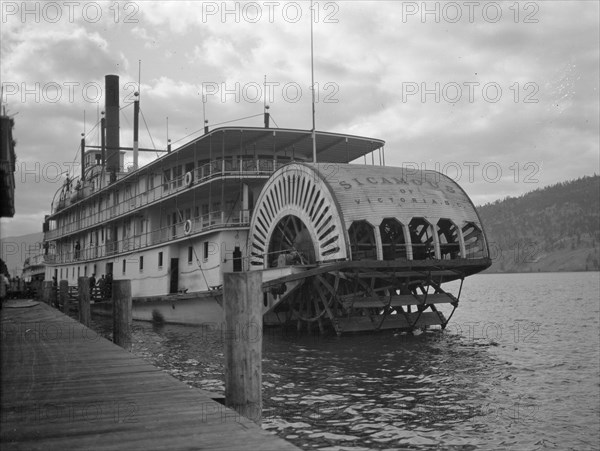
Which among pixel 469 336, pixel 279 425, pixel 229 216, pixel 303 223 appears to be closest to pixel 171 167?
pixel 229 216

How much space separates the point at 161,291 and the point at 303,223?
7549 mm

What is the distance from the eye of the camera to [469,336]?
20.0 meters

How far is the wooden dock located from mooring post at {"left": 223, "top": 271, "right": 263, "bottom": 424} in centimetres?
37

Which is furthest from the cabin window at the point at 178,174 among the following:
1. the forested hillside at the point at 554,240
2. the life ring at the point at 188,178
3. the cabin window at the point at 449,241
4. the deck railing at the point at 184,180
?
the forested hillside at the point at 554,240

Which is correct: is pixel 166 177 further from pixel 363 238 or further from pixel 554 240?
pixel 554 240

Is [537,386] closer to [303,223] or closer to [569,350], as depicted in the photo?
[569,350]

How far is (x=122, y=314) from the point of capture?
497 inches

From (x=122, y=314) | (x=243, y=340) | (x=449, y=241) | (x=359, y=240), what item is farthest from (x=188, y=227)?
(x=243, y=340)

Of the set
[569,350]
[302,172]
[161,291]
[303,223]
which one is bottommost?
[569,350]

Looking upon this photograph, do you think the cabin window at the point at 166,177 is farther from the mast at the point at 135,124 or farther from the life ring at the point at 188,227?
the mast at the point at 135,124

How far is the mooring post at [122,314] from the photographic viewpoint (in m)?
12.5

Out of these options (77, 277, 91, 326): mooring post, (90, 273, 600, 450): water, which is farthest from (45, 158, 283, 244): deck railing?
(77, 277, 91, 326): mooring post

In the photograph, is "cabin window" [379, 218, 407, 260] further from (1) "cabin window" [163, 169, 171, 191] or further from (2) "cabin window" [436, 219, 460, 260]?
(1) "cabin window" [163, 169, 171, 191]

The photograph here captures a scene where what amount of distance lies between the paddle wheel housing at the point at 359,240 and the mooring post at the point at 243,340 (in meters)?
10.2
